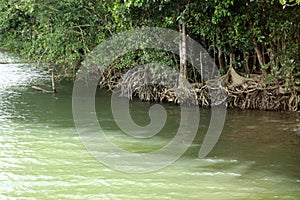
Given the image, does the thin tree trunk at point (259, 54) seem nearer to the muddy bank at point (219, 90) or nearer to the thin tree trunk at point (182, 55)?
the muddy bank at point (219, 90)

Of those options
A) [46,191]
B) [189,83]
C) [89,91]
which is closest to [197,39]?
[189,83]

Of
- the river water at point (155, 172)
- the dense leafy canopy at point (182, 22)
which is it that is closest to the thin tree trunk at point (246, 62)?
the dense leafy canopy at point (182, 22)

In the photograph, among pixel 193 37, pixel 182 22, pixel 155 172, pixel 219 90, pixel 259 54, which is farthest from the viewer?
pixel 193 37

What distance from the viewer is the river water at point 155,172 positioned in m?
6.41

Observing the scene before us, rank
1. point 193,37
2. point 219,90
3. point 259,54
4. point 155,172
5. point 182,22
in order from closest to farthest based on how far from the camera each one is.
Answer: point 155,172, point 182,22, point 259,54, point 219,90, point 193,37

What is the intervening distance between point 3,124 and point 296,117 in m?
5.87

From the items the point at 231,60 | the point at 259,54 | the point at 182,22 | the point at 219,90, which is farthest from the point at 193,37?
the point at 259,54

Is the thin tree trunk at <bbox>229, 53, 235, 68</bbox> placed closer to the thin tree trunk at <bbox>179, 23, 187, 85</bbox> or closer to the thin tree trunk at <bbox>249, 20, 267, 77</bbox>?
the thin tree trunk at <bbox>249, 20, 267, 77</bbox>

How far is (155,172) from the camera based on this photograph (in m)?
7.23

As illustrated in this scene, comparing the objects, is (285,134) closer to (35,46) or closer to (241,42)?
(241,42)

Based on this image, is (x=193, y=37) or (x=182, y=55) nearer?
(x=182, y=55)

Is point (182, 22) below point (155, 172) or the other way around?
the other way around

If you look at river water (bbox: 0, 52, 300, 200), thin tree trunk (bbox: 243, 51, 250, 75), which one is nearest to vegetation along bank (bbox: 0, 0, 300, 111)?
thin tree trunk (bbox: 243, 51, 250, 75)

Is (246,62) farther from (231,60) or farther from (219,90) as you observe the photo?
(219,90)
